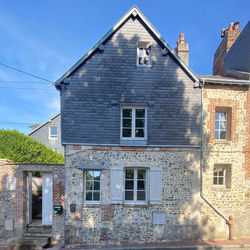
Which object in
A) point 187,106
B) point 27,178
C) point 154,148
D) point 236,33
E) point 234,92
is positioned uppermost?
point 236,33

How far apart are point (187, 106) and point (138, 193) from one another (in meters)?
4.58

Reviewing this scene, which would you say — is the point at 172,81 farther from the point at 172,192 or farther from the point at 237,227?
the point at 237,227

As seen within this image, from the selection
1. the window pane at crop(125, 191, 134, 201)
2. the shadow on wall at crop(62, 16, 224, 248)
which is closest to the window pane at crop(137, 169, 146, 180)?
the shadow on wall at crop(62, 16, 224, 248)

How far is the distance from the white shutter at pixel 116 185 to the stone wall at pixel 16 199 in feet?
7.54

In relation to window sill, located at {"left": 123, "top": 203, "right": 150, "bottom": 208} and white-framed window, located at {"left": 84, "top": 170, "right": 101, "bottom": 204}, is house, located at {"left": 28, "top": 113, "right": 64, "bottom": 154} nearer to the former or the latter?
white-framed window, located at {"left": 84, "top": 170, "right": 101, "bottom": 204}

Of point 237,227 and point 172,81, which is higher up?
point 172,81

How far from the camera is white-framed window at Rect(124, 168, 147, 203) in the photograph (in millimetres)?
7102

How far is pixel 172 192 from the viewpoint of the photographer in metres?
7.07

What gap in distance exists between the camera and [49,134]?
21.4 m

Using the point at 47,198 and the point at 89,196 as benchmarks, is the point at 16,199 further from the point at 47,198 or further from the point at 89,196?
the point at 89,196

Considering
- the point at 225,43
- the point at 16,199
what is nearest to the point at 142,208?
the point at 16,199

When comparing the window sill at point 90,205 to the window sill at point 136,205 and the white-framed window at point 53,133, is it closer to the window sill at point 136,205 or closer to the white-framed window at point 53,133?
the window sill at point 136,205

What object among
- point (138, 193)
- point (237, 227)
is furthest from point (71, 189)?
point (237, 227)

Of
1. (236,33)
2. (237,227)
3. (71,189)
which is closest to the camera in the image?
(71,189)
